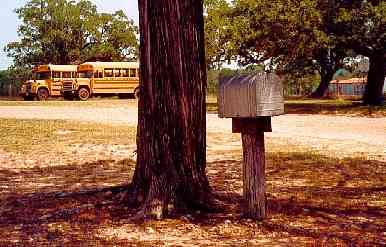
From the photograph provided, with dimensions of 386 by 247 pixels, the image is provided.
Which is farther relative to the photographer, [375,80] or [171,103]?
[375,80]

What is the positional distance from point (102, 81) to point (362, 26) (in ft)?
57.8

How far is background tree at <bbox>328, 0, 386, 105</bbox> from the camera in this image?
2330 cm

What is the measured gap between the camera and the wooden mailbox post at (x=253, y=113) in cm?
464

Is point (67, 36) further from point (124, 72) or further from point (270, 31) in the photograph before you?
point (270, 31)

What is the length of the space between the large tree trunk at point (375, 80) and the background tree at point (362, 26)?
0.26 m

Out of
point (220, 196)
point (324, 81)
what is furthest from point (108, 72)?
point (220, 196)

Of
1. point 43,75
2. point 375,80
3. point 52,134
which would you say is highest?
point 43,75

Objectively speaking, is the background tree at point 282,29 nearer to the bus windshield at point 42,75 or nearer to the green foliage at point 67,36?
the bus windshield at point 42,75

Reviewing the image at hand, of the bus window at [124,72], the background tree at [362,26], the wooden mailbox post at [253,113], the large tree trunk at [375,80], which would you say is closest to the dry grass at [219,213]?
the wooden mailbox post at [253,113]

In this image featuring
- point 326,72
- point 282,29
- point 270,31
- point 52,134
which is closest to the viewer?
point 52,134

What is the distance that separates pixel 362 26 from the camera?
24.3 meters

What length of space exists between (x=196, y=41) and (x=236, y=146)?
6630 mm

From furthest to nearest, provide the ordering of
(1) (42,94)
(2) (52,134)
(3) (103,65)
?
(1) (42,94)
(3) (103,65)
(2) (52,134)

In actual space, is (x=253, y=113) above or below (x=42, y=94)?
below
